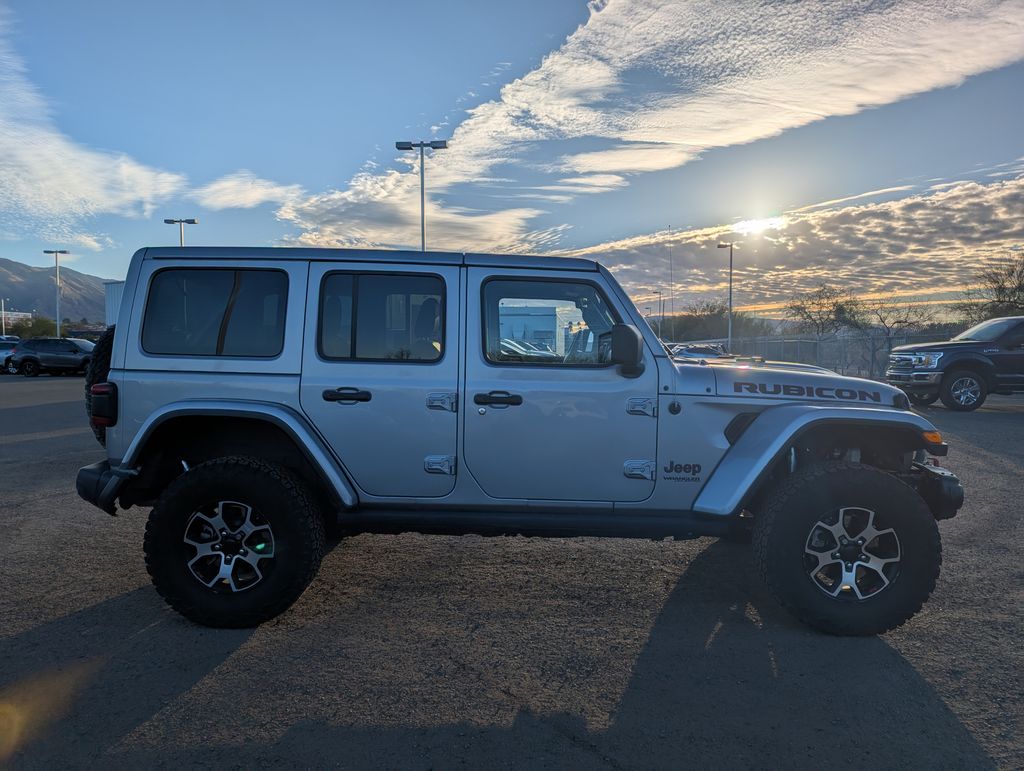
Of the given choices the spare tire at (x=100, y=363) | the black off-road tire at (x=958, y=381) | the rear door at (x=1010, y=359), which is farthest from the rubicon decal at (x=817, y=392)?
the rear door at (x=1010, y=359)

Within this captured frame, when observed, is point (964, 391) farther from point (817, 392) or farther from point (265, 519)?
point (265, 519)

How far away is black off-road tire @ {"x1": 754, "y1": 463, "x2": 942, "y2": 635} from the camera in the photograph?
12.0ft

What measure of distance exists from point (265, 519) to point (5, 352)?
36767 mm

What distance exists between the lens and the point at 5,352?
32.6 m

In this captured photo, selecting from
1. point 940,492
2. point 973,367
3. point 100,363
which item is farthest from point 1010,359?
point 100,363

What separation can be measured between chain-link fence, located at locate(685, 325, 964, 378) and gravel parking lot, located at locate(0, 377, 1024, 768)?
74.6ft

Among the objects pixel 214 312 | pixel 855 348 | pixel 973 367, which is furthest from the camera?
pixel 855 348

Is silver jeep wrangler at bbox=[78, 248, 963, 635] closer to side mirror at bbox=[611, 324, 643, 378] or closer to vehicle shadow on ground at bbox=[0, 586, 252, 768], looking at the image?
side mirror at bbox=[611, 324, 643, 378]

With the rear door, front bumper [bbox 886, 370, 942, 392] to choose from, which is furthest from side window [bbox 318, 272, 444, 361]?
the rear door

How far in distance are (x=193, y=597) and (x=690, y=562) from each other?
325 centimetres

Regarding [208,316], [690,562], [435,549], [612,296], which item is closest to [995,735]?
[690,562]

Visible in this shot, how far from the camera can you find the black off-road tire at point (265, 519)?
12.2ft

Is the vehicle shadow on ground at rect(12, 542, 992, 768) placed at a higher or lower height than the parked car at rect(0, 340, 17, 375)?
lower

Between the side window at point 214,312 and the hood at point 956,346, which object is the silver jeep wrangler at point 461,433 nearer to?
the side window at point 214,312
